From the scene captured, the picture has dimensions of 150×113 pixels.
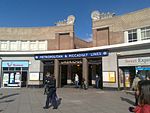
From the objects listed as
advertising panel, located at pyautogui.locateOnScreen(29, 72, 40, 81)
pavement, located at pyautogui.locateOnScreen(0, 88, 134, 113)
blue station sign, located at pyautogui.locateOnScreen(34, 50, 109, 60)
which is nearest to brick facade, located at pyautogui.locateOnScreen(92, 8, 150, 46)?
blue station sign, located at pyautogui.locateOnScreen(34, 50, 109, 60)

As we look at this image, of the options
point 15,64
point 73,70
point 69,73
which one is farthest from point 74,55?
point 15,64

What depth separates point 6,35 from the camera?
1220 inches

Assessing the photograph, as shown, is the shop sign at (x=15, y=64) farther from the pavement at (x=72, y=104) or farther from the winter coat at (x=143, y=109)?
the winter coat at (x=143, y=109)

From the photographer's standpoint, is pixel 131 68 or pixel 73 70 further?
pixel 73 70

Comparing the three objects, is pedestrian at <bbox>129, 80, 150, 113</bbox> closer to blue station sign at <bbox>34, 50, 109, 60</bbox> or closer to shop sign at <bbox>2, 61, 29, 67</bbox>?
blue station sign at <bbox>34, 50, 109, 60</bbox>

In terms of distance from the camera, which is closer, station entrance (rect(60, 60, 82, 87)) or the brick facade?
the brick facade

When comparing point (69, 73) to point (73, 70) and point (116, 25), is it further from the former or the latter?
point (116, 25)

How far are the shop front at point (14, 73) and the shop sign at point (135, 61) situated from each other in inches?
474

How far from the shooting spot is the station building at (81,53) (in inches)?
893

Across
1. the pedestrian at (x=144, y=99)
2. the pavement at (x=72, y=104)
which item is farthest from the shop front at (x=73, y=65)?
the pedestrian at (x=144, y=99)

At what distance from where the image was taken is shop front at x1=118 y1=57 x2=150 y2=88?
20725 millimetres

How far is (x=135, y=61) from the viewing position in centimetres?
2155

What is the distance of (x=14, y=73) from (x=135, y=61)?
14672mm

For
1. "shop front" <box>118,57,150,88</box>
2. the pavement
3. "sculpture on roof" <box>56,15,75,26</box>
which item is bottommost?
the pavement
